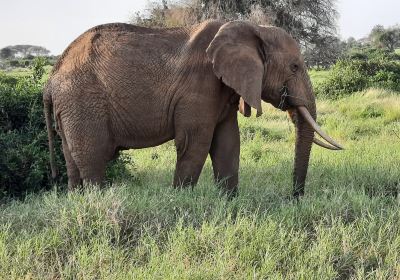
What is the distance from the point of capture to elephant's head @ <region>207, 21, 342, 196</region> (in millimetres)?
4867

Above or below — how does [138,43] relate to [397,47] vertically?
above

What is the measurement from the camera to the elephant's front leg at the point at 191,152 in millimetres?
5031

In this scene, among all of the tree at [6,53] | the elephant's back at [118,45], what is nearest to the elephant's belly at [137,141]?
the elephant's back at [118,45]

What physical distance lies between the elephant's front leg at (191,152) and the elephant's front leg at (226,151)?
383 millimetres

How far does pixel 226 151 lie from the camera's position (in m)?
5.50

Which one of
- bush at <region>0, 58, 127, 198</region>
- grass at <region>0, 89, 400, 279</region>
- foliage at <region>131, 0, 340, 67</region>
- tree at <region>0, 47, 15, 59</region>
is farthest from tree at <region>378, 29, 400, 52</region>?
grass at <region>0, 89, 400, 279</region>

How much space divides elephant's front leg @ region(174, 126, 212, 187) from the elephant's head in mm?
470

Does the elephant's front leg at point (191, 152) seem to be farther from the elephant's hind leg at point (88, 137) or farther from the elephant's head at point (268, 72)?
the elephant's hind leg at point (88, 137)

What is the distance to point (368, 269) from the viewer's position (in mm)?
3746

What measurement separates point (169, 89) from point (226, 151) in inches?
33.8

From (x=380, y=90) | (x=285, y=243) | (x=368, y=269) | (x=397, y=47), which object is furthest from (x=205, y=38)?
(x=397, y=47)

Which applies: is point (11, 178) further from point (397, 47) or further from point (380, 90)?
point (397, 47)

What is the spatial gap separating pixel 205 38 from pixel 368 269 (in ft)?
7.92

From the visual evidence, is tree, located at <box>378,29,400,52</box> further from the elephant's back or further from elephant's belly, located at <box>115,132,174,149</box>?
elephant's belly, located at <box>115,132,174,149</box>
